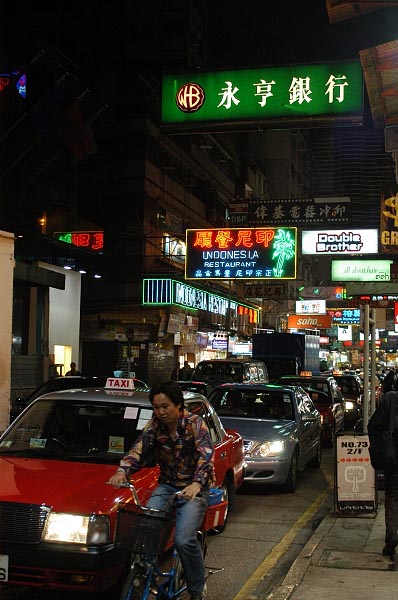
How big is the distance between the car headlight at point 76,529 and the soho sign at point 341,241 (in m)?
21.6

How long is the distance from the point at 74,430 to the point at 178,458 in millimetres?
2382

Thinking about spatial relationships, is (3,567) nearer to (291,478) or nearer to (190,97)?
(190,97)

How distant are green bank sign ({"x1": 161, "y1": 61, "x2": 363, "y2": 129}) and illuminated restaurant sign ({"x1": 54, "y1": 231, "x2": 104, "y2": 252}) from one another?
17983mm

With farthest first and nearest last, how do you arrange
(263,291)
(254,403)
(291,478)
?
(263,291)
(254,403)
(291,478)

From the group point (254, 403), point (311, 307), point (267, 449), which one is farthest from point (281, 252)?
point (311, 307)

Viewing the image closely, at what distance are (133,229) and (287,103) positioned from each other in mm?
24781

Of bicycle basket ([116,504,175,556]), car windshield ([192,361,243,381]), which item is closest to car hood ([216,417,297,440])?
bicycle basket ([116,504,175,556])

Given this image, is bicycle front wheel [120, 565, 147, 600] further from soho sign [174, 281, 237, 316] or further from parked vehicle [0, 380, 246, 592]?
soho sign [174, 281, 237, 316]

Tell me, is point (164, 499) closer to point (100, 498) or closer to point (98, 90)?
point (100, 498)

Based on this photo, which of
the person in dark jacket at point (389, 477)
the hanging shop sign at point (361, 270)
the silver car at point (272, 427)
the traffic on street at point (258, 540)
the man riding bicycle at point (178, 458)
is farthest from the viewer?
the hanging shop sign at point (361, 270)

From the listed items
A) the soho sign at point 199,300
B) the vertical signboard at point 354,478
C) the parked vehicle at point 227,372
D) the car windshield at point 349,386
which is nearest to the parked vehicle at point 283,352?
the soho sign at point 199,300

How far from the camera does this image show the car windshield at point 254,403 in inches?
478

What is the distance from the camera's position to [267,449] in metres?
10.7

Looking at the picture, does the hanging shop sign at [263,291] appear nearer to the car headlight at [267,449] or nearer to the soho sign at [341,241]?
the soho sign at [341,241]
